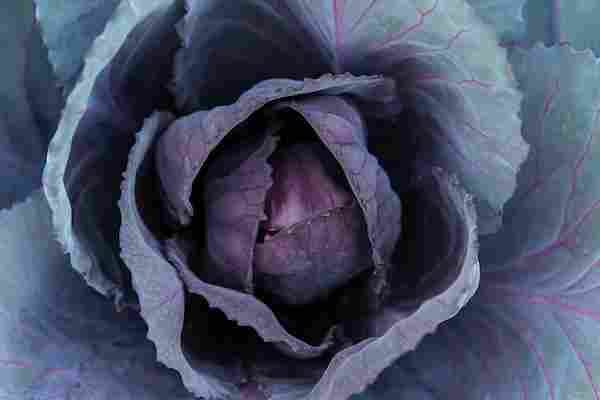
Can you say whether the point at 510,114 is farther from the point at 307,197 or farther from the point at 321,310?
the point at 321,310

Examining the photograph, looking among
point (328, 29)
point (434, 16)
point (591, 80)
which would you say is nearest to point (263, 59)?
point (328, 29)

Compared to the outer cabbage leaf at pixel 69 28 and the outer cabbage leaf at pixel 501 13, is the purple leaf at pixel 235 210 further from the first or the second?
the outer cabbage leaf at pixel 501 13

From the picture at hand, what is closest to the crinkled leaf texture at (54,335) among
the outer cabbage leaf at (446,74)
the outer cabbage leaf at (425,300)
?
the outer cabbage leaf at (425,300)

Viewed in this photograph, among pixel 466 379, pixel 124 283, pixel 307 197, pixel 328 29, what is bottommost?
pixel 466 379

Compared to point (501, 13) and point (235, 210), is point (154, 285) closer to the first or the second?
point (235, 210)

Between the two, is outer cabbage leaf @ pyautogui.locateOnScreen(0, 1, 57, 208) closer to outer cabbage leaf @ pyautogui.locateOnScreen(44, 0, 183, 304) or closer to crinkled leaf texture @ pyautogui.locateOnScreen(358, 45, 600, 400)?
outer cabbage leaf @ pyautogui.locateOnScreen(44, 0, 183, 304)
